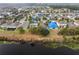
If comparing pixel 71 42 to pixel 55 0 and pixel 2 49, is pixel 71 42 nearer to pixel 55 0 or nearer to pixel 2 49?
pixel 55 0

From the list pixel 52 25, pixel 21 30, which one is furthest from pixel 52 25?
pixel 21 30

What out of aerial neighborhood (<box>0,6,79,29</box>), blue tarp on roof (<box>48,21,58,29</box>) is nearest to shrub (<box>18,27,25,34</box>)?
aerial neighborhood (<box>0,6,79,29</box>)

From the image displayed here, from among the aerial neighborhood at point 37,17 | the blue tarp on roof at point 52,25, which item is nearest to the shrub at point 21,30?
the aerial neighborhood at point 37,17

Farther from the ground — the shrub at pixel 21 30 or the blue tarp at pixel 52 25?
the blue tarp at pixel 52 25

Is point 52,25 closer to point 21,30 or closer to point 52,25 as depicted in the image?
point 52,25

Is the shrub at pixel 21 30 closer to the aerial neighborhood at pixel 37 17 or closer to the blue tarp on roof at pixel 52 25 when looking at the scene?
the aerial neighborhood at pixel 37 17

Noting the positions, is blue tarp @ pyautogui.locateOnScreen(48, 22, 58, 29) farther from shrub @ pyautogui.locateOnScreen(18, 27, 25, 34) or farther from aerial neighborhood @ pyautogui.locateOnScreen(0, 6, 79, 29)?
shrub @ pyautogui.locateOnScreen(18, 27, 25, 34)

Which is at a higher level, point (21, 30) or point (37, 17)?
point (37, 17)

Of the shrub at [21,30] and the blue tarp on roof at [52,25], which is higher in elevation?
the blue tarp on roof at [52,25]

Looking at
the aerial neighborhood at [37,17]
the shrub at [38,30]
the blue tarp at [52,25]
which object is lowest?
the shrub at [38,30]

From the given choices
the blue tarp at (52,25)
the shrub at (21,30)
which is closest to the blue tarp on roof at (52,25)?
the blue tarp at (52,25)
